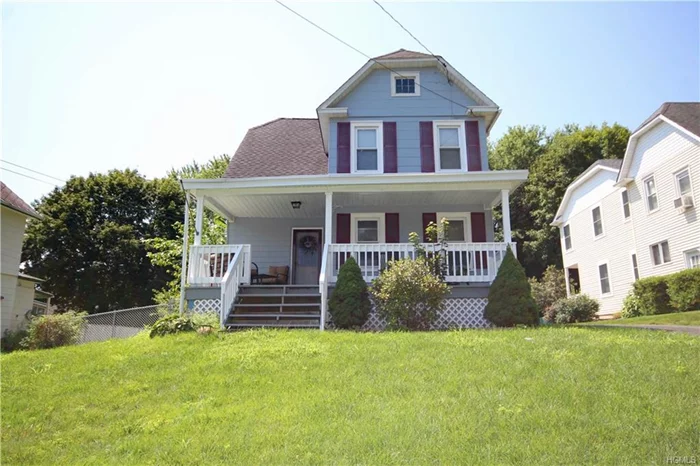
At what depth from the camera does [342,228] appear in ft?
44.4

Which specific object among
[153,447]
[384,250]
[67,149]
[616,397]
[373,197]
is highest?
[67,149]

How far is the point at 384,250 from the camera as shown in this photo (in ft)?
36.9

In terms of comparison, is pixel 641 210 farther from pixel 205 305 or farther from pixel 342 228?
pixel 205 305

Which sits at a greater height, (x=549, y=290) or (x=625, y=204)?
(x=625, y=204)

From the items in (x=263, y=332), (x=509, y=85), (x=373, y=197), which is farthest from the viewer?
(x=373, y=197)

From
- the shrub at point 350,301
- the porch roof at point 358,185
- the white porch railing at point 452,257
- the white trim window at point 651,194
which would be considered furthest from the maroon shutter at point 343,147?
the white trim window at point 651,194

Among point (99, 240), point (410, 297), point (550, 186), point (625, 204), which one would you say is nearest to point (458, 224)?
point (410, 297)

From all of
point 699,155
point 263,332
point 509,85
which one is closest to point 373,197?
point 509,85

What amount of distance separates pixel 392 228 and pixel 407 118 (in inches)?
124

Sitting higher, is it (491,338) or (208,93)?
(208,93)

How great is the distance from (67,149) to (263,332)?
24.4 ft

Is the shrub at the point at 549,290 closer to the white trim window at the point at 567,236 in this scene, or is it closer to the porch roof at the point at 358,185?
the white trim window at the point at 567,236

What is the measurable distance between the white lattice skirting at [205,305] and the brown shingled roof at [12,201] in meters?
8.35

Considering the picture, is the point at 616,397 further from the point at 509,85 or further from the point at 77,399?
the point at 509,85
